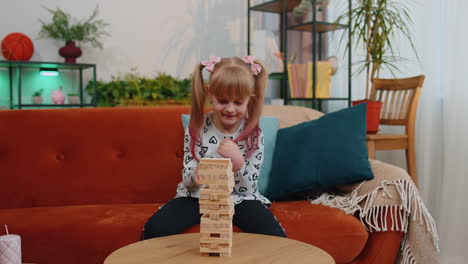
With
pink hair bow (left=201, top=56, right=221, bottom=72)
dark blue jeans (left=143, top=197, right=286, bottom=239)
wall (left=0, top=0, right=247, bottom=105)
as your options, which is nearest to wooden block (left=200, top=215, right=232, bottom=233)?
dark blue jeans (left=143, top=197, right=286, bottom=239)

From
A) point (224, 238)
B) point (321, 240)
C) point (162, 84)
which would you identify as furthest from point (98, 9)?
point (224, 238)

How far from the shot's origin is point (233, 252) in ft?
3.88

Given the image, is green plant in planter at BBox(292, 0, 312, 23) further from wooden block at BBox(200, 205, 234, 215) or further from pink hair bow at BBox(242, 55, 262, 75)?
wooden block at BBox(200, 205, 234, 215)

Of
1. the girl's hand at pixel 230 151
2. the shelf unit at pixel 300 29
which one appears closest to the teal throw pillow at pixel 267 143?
the girl's hand at pixel 230 151

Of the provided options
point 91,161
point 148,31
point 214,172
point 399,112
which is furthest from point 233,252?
point 148,31

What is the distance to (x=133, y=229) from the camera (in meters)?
1.75

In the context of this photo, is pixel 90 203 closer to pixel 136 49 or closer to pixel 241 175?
pixel 241 175

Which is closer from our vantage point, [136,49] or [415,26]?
[415,26]

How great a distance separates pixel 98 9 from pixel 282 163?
107 inches

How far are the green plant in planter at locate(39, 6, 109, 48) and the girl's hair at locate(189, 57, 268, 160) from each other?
94.9 inches

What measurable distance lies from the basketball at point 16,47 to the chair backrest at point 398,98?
101 inches

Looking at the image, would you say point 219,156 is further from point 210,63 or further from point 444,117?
point 444,117

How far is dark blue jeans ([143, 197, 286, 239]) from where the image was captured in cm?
166

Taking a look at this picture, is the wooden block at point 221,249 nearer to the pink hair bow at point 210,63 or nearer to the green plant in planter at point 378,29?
the pink hair bow at point 210,63
